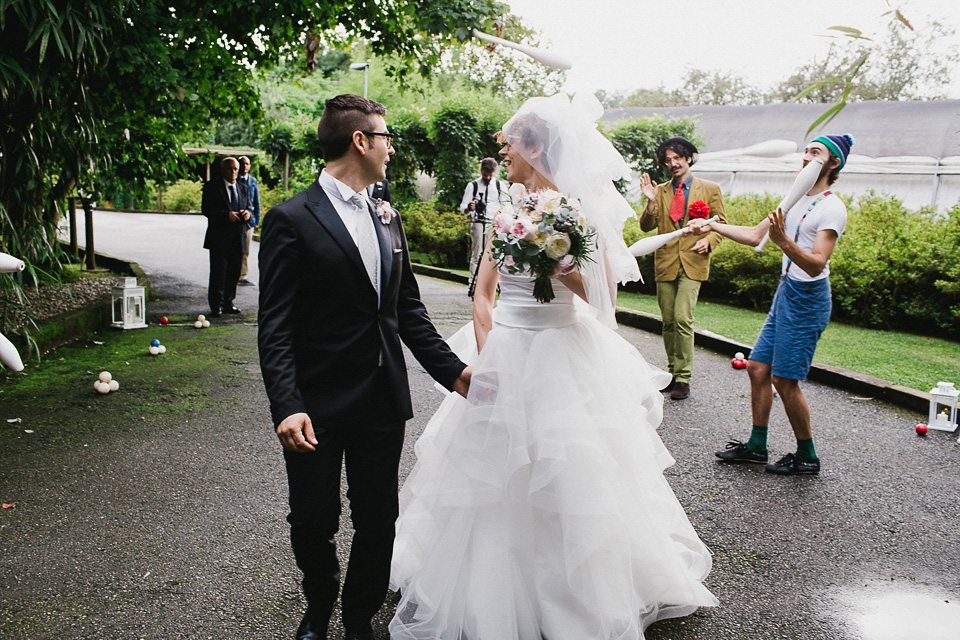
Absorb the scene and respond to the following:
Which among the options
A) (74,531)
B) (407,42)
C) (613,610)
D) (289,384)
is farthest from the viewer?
(407,42)

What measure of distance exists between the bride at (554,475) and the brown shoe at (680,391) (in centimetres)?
358

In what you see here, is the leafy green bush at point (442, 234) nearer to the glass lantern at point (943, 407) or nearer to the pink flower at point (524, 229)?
the glass lantern at point (943, 407)

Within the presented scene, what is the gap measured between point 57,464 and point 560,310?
12.1 ft

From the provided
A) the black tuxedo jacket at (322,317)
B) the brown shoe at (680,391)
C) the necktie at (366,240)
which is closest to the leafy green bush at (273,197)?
the brown shoe at (680,391)

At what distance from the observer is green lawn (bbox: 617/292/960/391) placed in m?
7.98

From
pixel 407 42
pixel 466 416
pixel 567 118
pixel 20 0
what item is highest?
pixel 407 42

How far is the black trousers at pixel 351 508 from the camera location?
9.21 ft

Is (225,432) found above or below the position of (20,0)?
below

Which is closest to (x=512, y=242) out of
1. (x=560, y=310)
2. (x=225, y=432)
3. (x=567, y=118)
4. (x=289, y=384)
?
(x=560, y=310)

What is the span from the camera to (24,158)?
7184 millimetres

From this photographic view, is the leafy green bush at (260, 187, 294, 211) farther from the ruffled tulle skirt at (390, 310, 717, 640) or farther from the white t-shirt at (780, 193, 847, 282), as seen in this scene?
the ruffled tulle skirt at (390, 310, 717, 640)

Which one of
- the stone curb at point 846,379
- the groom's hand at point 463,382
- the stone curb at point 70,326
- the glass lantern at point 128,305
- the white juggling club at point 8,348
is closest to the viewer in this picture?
the white juggling club at point 8,348

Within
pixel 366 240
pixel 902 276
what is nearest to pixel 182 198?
pixel 902 276

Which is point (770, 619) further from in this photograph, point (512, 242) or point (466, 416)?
point (512, 242)
